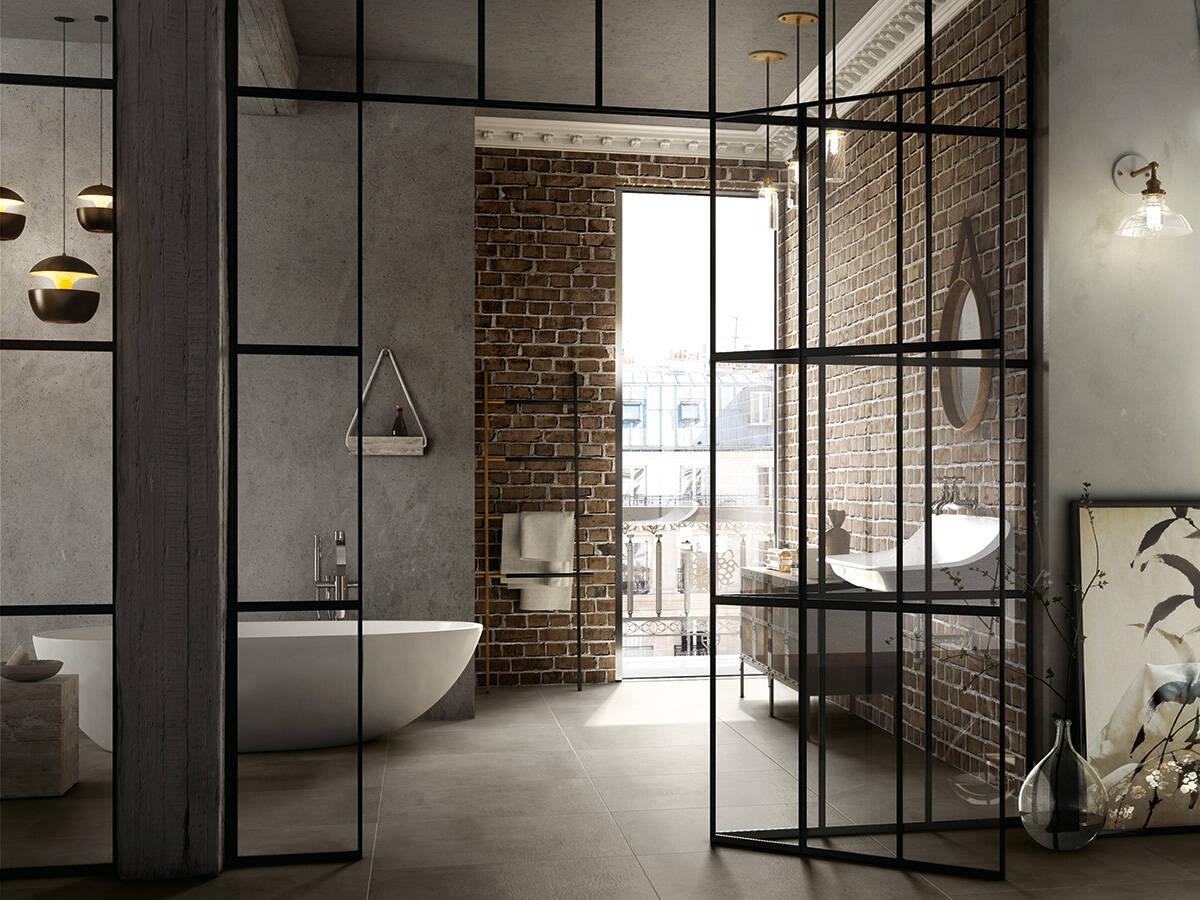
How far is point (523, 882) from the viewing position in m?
3.23

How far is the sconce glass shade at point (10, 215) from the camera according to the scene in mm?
3268

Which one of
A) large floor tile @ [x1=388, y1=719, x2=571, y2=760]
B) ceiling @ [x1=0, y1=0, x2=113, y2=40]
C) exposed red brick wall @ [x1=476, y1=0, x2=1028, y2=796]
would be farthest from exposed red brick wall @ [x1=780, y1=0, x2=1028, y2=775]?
ceiling @ [x1=0, y1=0, x2=113, y2=40]

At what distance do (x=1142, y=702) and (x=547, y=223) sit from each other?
4.27 meters

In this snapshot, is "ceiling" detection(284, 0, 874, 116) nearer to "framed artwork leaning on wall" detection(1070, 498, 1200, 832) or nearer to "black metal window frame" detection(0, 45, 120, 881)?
"black metal window frame" detection(0, 45, 120, 881)

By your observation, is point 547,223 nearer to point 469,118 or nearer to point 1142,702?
point 469,118

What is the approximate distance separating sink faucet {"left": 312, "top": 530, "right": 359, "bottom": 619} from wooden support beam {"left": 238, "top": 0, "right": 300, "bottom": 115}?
1438 millimetres

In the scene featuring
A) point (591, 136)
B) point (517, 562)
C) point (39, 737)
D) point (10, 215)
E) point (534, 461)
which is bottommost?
point (39, 737)

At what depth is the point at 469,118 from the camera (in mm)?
5625

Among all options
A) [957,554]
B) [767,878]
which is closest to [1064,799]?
[957,554]

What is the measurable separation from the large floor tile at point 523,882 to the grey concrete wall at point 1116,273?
5.99 feet

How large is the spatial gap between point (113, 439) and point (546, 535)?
3329 mm

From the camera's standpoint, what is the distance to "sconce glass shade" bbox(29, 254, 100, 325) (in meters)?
3.29

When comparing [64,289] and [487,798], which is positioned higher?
[64,289]

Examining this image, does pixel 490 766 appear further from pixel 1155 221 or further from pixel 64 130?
pixel 1155 221
